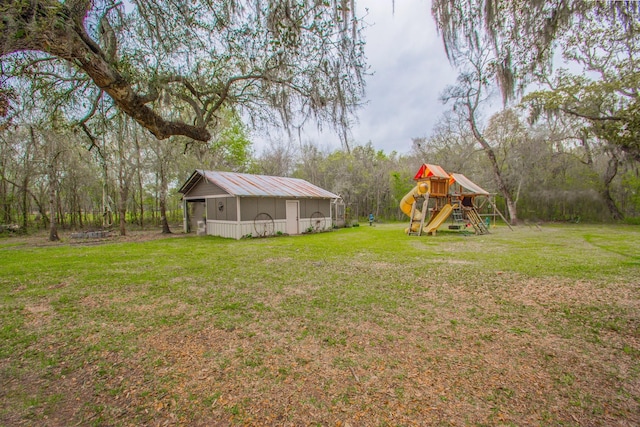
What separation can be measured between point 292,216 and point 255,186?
252 centimetres

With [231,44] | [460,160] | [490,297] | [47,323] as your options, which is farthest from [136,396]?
[460,160]

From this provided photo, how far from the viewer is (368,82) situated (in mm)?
3184

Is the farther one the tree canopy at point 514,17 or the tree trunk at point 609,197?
the tree trunk at point 609,197

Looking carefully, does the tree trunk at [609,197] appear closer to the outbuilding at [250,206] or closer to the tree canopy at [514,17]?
the outbuilding at [250,206]

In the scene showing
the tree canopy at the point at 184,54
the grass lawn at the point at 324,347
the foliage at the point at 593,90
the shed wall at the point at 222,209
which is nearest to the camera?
the grass lawn at the point at 324,347

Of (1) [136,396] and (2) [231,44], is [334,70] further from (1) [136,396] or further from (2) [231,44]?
(1) [136,396]

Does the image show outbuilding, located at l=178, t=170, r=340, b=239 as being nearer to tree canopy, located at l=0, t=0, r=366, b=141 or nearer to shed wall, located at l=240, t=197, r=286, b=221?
shed wall, located at l=240, t=197, r=286, b=221

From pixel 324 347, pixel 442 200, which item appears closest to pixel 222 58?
pixel 324 347

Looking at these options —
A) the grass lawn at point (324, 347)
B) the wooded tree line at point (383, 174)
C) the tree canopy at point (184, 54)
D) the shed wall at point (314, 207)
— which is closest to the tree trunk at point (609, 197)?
the wooded tree line at point (383, 174)

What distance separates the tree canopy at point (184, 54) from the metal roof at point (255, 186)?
26.4 feet

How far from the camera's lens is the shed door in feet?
48.4

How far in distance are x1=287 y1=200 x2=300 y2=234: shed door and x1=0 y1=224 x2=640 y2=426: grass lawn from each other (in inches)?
338

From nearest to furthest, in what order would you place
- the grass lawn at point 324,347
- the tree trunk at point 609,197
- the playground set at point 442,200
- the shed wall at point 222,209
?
the grass lawn at point 324,347
the shed wall at point 222,209
the playground set at point 442,200
the tree trunk at point 609,197

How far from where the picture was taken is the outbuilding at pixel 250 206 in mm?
12781
